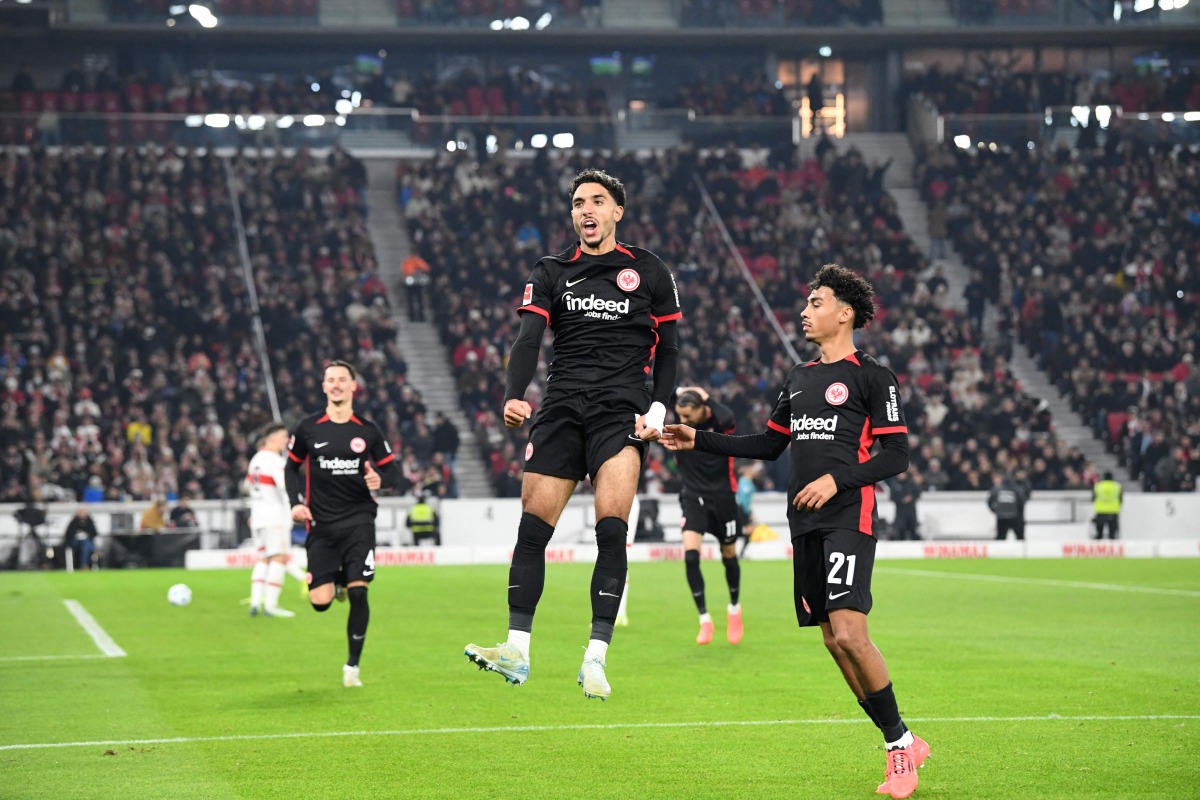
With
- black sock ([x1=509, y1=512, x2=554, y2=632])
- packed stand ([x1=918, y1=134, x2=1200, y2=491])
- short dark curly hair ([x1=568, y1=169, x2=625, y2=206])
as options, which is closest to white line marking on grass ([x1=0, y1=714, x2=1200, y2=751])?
black sock ([x1=509, y1=512, x2=554, y2=632])

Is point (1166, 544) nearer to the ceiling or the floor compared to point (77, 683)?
nearer to the floor

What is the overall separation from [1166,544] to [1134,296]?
433 inches

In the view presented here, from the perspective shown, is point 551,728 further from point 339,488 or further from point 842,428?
point 339,488

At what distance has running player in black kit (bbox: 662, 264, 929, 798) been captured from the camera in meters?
7.71

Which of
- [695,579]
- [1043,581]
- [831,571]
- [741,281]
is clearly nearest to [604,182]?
[831,571]

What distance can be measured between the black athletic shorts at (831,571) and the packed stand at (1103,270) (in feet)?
94.2

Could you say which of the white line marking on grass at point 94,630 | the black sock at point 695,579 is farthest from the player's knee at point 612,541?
the white line marking on grass at point 94,630

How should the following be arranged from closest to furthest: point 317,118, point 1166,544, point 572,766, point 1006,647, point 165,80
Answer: point 572,766, point 1006,647, point 1166,544, point 317,118, point 165,80

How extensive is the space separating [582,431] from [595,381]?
273mm

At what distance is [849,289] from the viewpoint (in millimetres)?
8062

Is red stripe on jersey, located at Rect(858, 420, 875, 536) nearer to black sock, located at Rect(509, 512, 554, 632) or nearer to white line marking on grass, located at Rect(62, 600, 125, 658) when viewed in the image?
black sock, located at Rect(509, 512, 554, 632)

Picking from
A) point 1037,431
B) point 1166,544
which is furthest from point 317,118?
point 1166,544

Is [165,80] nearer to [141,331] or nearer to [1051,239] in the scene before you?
[141,331]

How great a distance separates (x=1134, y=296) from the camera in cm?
3916
